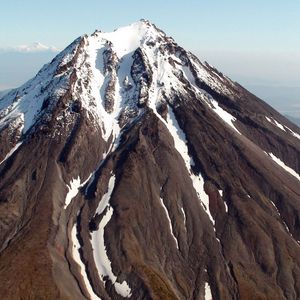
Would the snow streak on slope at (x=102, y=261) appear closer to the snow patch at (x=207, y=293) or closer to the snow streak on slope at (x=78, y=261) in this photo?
the snow streak on slope at (x=78, y=261)

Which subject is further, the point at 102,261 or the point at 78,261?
the point at 102,261

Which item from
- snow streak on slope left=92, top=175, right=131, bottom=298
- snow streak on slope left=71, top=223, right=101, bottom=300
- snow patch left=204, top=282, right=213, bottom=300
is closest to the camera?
snow streak on slope left=71, top=223, right=101, bottom=300

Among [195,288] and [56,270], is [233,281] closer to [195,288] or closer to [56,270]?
[195,288]

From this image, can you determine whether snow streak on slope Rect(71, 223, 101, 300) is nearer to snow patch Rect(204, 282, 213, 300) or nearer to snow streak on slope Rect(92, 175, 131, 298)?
snow streak on slope Rect(92, 175, 131, 298)

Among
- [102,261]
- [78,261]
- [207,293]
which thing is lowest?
[78,261]

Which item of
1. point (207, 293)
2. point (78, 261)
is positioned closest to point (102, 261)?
point (78, 261)

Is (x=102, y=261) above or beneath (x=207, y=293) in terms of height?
above

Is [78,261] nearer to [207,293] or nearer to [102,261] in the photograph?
[102,261]

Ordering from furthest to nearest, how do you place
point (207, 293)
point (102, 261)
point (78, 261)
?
point (102, 261), point (78, 261), point (207, 293)

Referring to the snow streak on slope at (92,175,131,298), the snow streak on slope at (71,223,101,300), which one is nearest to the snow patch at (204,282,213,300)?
the snow streak on slope at (92,175,131,298)

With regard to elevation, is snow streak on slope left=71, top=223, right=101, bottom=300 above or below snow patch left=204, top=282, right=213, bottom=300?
below

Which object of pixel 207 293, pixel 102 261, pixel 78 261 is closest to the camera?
pixel 207 293
